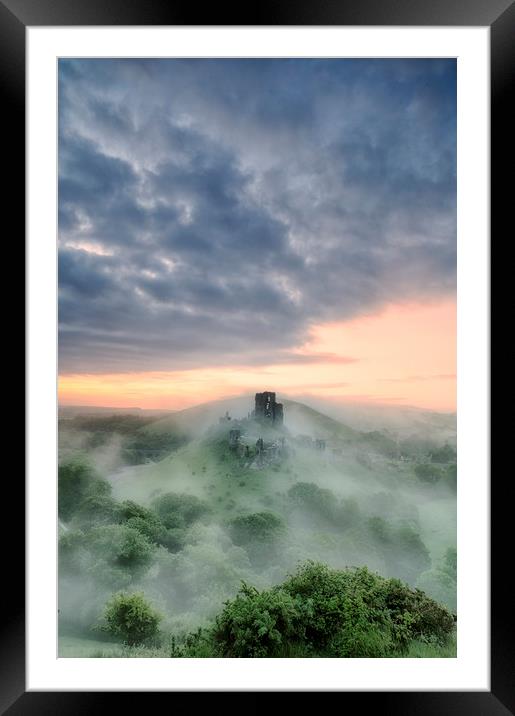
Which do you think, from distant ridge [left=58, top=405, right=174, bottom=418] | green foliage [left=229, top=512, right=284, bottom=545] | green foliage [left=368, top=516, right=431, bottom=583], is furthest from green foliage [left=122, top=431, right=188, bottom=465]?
green foliage [left=368, top=516, right=431, bottom=583]

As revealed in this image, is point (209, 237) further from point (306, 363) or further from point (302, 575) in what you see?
point (302, 575)

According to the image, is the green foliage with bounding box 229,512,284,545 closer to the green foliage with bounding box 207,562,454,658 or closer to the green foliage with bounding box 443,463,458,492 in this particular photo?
the green foliage with bounding box 207,562,454,658

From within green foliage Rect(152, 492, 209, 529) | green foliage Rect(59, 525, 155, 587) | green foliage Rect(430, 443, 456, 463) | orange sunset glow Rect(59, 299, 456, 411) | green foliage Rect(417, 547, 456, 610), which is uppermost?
orange sunset glow Rect(59, 299, 456, 411)

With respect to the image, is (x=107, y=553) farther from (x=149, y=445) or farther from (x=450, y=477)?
(x=450, y=477)

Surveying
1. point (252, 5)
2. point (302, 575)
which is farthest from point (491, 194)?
point (302, 575)

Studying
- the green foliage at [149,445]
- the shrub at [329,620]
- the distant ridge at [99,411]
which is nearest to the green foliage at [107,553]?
the green foliage at [149,445]

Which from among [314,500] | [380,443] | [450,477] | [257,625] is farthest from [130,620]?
[450,477]
